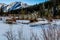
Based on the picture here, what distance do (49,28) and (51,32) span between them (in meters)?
0.07

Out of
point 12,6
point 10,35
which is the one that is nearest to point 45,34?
point 10,35

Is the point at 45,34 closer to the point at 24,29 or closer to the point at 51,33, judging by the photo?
the point at 51,33

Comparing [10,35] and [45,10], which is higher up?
[45,10]

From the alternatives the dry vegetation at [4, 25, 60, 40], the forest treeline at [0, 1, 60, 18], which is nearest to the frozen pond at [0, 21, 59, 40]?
the dry vegetation at [4, 25, 60, 40]

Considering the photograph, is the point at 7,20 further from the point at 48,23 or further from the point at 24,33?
the point at 48,23

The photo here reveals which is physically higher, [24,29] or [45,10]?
[45,10]

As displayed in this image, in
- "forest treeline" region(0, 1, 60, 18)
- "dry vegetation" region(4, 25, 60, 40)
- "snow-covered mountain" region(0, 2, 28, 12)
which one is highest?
"snow-covered mountain" region(0, 2, 28, 12)

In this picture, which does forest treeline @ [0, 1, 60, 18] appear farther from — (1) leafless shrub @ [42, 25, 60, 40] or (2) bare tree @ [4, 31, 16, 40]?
(2) bare tree @ [4, 31, 16, 40]

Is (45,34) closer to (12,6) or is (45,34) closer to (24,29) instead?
(24,29)

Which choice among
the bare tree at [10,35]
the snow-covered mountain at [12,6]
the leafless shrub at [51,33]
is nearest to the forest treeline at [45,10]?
the snow-covered mountain at [12,6]

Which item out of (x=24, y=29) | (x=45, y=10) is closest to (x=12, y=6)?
(x=24, y=29)

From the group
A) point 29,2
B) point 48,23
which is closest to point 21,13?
point 29,2

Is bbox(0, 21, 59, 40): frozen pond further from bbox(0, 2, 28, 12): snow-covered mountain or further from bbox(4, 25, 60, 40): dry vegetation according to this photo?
bbox(0, 2, 28, 12): snow-covered mountain

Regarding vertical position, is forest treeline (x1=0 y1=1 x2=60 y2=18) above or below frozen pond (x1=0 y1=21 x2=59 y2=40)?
above
